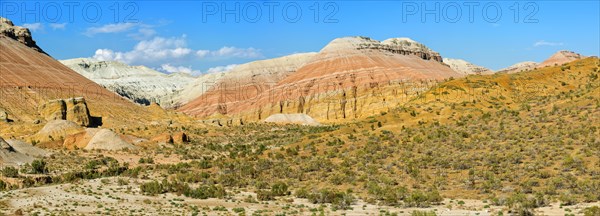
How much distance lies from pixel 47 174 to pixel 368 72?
80.5m

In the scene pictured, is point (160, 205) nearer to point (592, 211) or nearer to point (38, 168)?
point (38, 168)

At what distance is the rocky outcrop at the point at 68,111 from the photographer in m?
71.9

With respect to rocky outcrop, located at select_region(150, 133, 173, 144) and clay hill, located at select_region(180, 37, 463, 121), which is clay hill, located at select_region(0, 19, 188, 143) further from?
clay hill, located at select_region(180, 37, 463, 121)

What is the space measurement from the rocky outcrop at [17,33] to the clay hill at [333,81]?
36247mm

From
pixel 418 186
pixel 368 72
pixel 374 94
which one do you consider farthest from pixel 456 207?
pixel 368 72

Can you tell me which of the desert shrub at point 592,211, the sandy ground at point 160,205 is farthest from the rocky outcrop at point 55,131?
the desert shrub at point 592,211

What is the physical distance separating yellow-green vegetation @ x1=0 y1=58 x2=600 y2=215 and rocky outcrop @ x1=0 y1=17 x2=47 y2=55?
6722 centimetres

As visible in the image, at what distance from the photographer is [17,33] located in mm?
106812

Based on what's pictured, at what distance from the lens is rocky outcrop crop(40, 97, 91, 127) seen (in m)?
71.9

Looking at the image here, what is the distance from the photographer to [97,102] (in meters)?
89.9

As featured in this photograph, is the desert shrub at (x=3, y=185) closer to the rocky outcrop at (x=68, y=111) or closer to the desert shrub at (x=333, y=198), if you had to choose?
the desert shrub at (x=333, y=198)

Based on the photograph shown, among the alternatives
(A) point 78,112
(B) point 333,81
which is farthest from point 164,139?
(B) point 333,81

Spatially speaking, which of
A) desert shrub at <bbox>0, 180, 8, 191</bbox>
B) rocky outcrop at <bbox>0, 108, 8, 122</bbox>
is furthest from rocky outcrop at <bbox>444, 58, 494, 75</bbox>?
desert shrub at <bbox>0, 180, 8, 191</bbox>

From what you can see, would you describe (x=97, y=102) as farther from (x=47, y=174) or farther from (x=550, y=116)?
(x=550, y=116)
